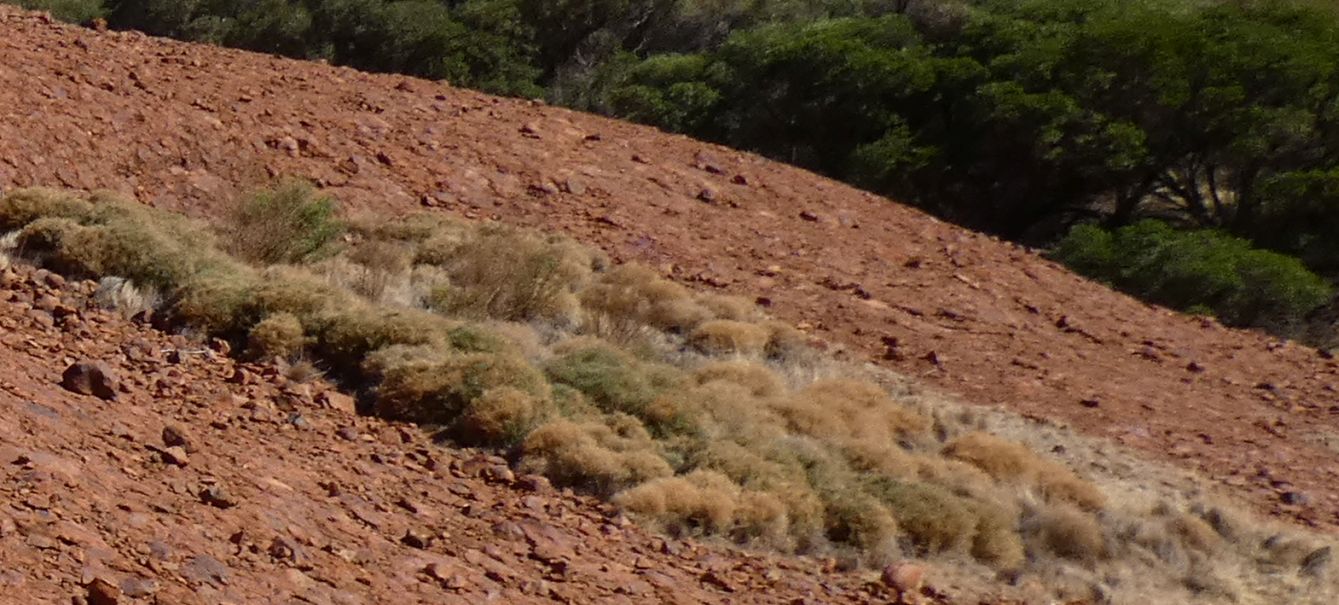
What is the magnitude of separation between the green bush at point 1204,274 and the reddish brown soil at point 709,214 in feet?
14.5

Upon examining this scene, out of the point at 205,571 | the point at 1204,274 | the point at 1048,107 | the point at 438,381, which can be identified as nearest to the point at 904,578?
the point at 438,381

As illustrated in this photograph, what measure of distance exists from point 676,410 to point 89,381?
3.00 meters

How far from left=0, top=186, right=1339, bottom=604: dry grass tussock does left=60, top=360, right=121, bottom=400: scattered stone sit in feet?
4.44

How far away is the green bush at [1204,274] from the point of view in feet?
58.8

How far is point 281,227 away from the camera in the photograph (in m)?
9.86

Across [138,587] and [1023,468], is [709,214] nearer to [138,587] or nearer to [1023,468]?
[1023,468]

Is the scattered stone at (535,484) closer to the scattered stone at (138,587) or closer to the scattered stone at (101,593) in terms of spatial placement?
the scattered stone at (138,587)

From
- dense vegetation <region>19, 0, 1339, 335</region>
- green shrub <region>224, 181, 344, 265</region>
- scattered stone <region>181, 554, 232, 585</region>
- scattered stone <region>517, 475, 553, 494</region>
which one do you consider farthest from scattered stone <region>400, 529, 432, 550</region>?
dense vegetation <region>19, 0, 1339, 335</region>

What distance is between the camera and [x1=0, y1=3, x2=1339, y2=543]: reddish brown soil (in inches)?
415

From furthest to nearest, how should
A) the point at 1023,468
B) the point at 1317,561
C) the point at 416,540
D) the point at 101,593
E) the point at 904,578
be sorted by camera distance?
the point at 1023,468 → the point at 1317,561 → the point at 904,578 → the point at 416,540 → the point at 101,593

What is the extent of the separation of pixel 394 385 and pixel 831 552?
216cm

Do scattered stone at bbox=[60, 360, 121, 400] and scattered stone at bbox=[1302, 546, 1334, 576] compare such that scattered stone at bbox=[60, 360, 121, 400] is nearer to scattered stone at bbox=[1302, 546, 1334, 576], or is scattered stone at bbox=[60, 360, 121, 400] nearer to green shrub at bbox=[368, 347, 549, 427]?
green shrub at bbox=[368, 347, 549, 427]

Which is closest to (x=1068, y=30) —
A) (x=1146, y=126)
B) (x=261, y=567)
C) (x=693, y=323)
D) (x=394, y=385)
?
(x=1146, y=126)

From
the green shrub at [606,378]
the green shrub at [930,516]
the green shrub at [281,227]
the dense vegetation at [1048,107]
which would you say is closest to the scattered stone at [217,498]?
the green shrub at [606,378]
